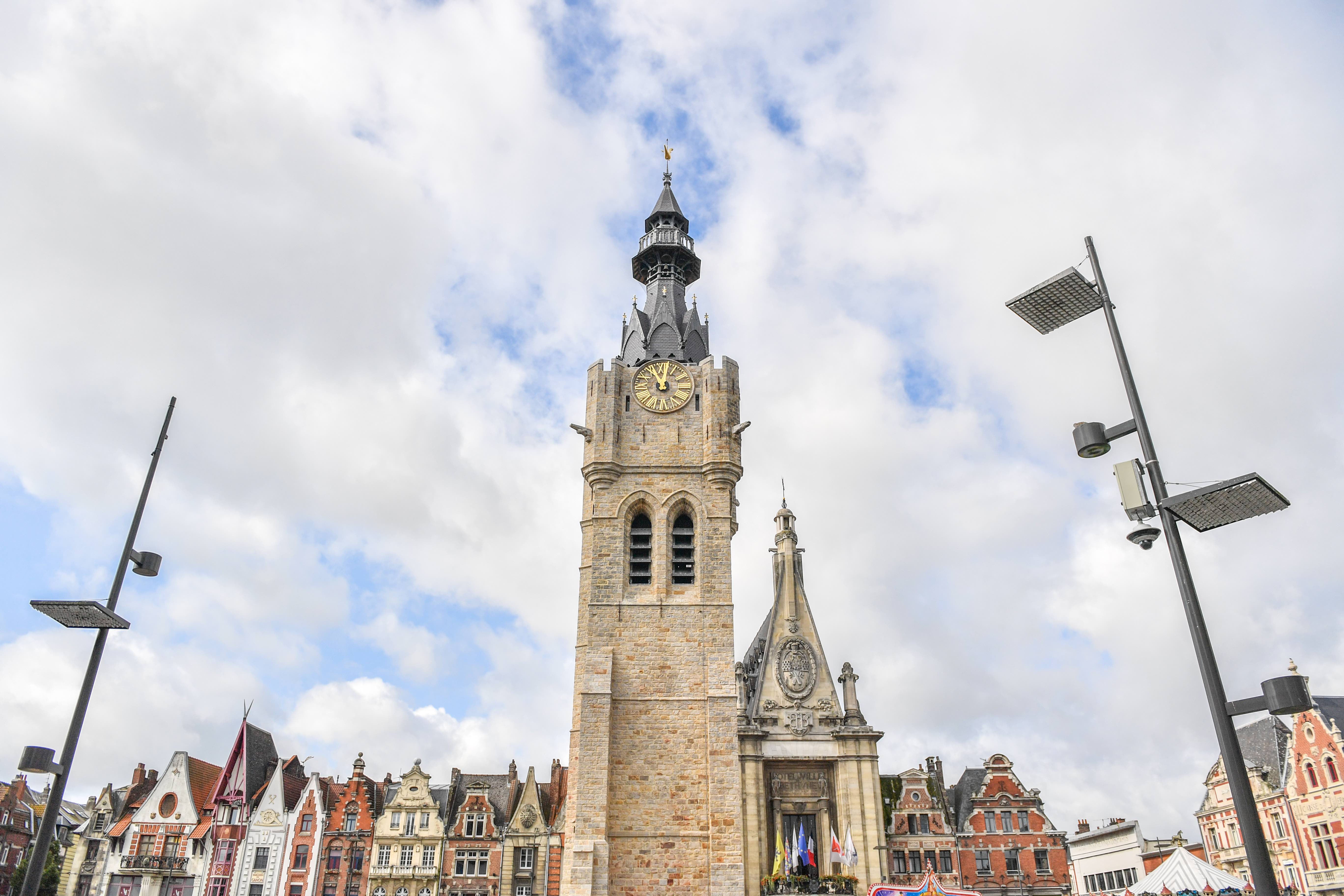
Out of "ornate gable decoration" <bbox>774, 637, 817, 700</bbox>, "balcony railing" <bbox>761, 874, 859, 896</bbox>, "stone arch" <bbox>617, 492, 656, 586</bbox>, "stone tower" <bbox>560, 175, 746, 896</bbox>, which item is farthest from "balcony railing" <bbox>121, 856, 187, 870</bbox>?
"ornate gable decoration" <bbox>774, 637, 817, 700</bbox>

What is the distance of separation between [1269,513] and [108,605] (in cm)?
1041

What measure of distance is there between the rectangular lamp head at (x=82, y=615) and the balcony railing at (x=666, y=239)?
29.6 metres

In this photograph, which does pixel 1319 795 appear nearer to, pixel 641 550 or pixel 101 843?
pixel 641 550

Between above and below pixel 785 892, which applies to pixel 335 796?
above

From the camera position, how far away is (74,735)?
30.1ft

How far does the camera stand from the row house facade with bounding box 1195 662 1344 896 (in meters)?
32.3

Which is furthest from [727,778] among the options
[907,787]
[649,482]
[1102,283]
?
[1102,283]

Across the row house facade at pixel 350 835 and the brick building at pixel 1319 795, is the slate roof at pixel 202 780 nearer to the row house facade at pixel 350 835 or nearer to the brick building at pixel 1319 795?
the row house facade at pixel 350 835

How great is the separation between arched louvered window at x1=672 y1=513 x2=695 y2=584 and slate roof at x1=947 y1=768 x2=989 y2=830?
15711 mm

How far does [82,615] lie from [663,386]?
2337cm

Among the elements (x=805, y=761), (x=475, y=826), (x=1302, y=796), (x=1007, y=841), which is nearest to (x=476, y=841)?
(x=475, y=826)

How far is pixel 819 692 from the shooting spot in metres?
30.1

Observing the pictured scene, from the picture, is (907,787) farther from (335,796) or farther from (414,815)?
(335,796)

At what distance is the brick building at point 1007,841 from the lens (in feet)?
112
